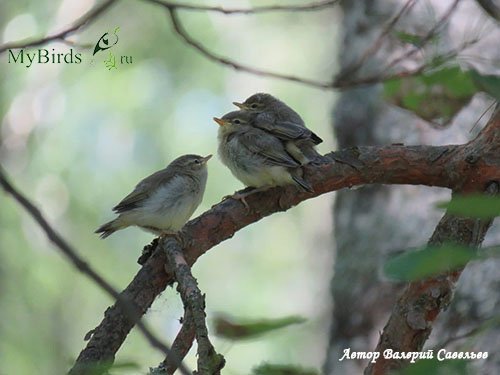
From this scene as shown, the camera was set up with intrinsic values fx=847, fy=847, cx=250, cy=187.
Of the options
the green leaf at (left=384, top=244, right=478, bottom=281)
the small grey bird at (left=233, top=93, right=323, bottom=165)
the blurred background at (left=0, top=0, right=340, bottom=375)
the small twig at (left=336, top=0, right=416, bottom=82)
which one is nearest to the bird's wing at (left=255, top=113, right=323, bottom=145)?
the small grey bird at (left=233, top=93, right=323, bottom=165)

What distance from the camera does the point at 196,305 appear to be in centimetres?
187

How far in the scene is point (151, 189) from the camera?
14.9 ft

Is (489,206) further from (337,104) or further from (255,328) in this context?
(337,104)

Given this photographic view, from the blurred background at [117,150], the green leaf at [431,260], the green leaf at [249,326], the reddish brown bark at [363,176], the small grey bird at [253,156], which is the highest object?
the blurred background at [117,150]

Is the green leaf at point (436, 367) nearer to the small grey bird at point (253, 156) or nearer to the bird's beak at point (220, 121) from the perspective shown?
the small grey bird at point (253, 156)

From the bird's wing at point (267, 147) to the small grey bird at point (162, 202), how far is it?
73 centimetres

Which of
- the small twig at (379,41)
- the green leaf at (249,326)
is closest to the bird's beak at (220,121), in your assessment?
the small twig at (379,41)

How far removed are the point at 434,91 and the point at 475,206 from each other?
1.88 meters

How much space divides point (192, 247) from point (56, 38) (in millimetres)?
1239

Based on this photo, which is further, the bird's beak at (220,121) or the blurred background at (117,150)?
the blurred background at (117,150)

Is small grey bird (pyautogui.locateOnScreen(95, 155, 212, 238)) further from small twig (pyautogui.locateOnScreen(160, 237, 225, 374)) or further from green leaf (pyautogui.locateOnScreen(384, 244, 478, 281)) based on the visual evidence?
green leaf (pyautogui.locateOnScreen(384, 244, 478, 281))

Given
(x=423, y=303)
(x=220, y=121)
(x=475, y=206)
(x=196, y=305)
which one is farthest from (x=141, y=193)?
(x=475, y=206)

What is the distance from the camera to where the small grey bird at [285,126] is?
3418 mm

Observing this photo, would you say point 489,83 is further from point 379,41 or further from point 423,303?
point 423,303
